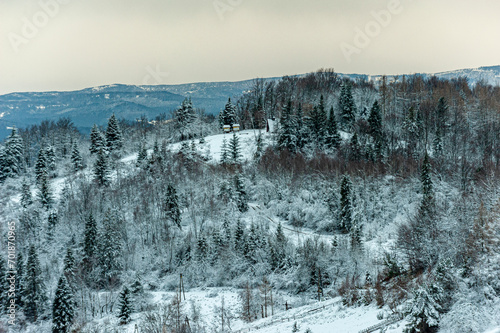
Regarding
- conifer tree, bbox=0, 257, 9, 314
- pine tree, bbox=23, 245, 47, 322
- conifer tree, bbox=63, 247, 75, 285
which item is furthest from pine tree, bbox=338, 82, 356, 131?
conifer tree, bbox=0, 257, 9, 314

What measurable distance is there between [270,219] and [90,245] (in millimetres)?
26017

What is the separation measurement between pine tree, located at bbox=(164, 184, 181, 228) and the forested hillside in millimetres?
336

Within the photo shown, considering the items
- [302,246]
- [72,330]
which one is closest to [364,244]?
[302,246]

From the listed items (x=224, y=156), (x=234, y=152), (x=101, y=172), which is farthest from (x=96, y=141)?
(x=234, y=152)

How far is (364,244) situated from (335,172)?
1787 cm

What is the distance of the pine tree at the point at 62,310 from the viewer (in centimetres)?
3562

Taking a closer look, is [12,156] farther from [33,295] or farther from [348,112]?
[348,112]

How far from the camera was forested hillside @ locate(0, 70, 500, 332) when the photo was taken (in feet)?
96.4

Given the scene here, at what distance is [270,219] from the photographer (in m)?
56.3

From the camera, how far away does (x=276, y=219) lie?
57.1 metres

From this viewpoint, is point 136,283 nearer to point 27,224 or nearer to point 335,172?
point 27,224

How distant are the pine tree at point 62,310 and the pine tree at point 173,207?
22.3 metres

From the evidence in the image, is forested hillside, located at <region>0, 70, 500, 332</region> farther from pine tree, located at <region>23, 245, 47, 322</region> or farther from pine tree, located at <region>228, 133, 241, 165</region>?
pine tree, located at <region>228, 133, 241, 165</region>

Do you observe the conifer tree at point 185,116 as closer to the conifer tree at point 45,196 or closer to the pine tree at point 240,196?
the conifer tree at point 45,196
